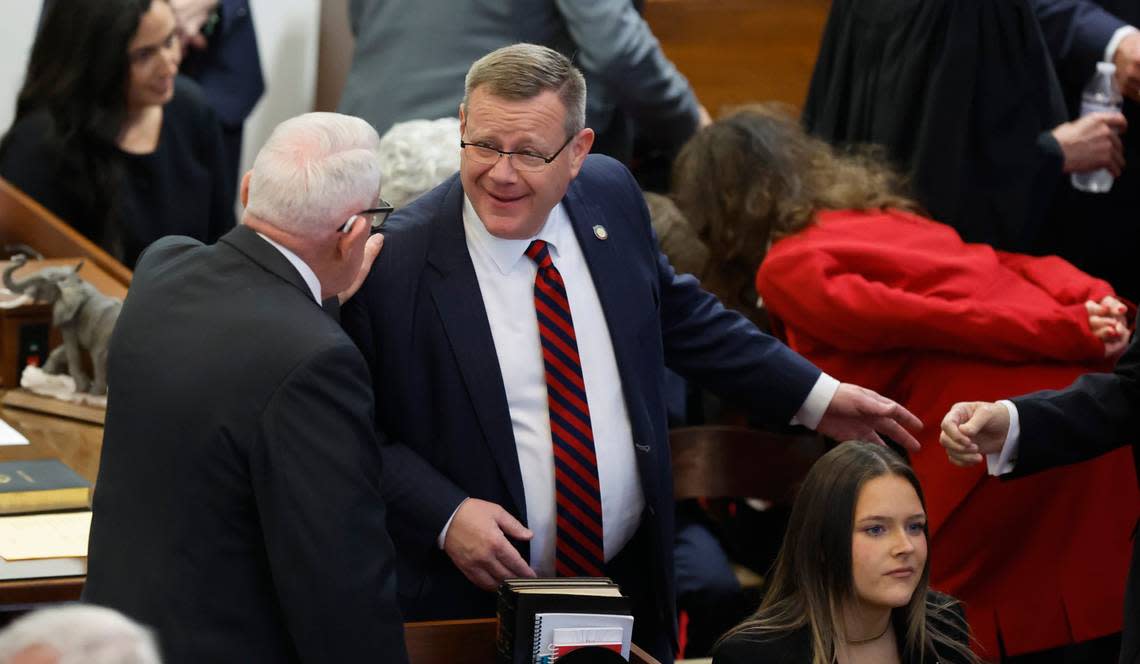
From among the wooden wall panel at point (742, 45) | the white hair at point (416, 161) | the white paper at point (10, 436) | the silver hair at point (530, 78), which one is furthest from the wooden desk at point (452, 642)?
the wooden wall panel at point (742, 45)

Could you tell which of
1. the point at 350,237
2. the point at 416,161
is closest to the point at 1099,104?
the point at 416,161

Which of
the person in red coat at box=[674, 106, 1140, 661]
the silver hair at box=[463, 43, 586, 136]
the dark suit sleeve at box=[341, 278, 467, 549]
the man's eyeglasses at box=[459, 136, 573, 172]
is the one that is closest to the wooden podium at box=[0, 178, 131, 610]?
the dark suit sleeve at box=[341, 278, 467, 549]

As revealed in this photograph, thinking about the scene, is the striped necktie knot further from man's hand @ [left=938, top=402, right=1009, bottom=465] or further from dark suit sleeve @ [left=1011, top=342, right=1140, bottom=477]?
dark suit sleeve @ [left=1011, top=342, right=1140, bottom=477]

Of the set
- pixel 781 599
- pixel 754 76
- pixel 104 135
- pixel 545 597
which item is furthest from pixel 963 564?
pixel 104 135

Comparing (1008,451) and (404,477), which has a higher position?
(404,477)

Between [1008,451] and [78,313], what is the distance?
7.23 feet

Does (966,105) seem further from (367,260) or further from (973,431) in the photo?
(367,260)

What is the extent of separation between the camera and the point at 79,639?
182 cm

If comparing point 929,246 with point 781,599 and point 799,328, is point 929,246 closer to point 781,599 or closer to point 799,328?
point 799,328

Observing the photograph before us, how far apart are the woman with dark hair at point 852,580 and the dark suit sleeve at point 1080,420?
494 millimetres

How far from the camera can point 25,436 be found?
3.91 metres

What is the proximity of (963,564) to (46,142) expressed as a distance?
2.82 meters

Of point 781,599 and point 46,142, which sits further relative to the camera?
point 46,142

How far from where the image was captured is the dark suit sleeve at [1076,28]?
490cm
